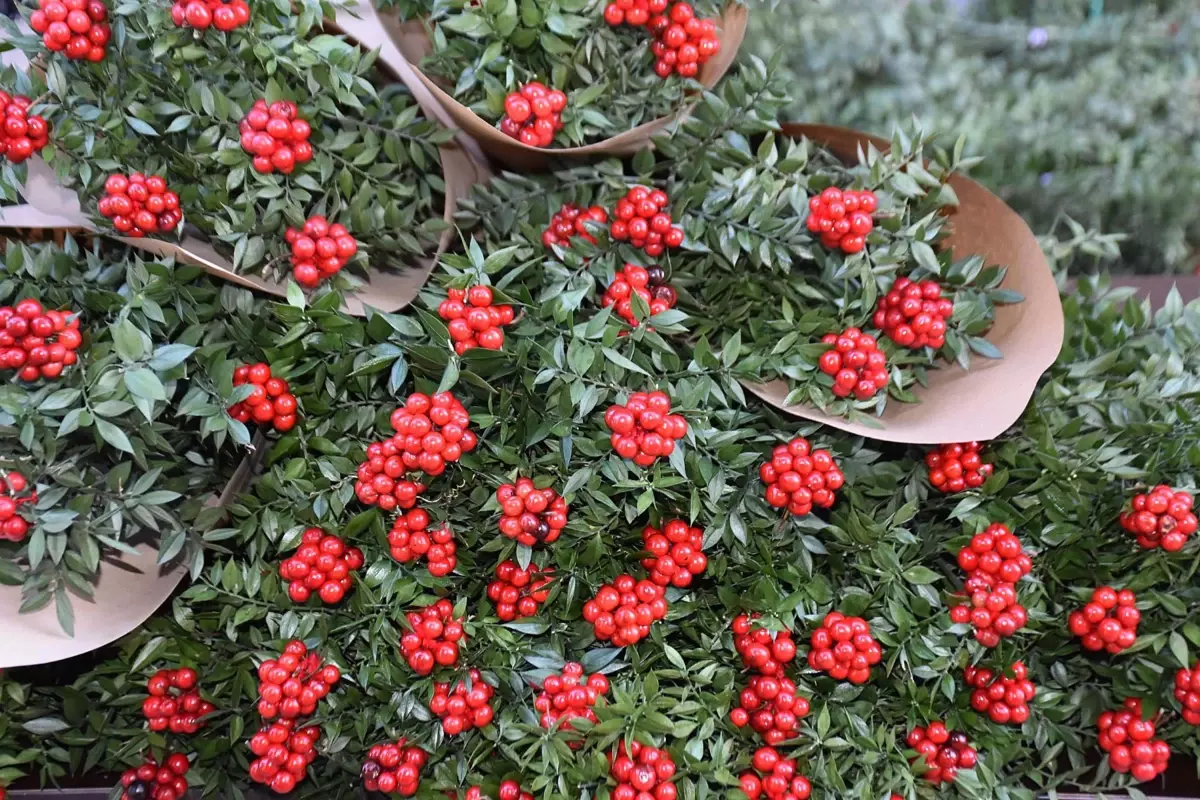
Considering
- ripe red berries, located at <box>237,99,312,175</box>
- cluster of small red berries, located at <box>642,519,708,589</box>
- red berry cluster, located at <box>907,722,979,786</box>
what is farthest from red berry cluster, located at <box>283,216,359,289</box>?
red berry cluster, located at <box>907,722,979,786</box>

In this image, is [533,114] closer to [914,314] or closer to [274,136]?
[274,136]

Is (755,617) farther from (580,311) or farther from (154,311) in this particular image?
(154,311)

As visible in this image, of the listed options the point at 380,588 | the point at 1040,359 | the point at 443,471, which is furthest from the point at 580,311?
the point at 1040,359

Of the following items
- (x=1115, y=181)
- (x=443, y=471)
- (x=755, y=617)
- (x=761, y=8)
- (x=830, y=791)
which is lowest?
(x=830, y=791)

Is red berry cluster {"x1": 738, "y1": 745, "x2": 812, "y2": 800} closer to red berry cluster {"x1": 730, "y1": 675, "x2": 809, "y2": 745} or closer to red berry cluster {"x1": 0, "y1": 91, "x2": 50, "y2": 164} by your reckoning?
red berry cluster {"x1": 730, "y1": 675, "x2": 809, "y2": 745}

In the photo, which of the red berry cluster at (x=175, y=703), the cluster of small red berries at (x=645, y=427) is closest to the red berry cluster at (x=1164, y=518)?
the cluster of small red berries at (x=645, y=427)
